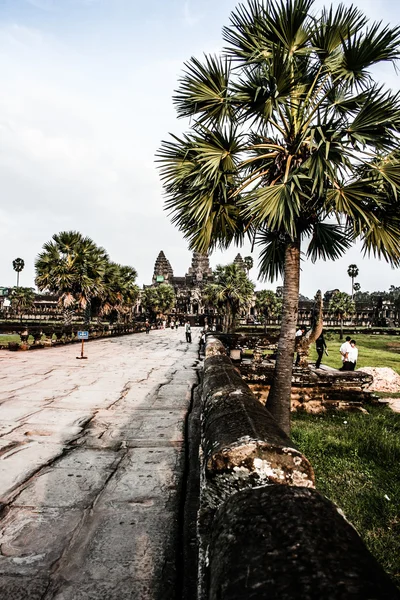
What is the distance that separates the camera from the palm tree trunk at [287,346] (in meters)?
5.56

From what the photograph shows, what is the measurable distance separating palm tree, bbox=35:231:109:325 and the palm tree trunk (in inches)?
715

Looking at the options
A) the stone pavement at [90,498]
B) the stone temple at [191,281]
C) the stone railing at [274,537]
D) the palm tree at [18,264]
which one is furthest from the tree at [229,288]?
the palm tree at [18,264]

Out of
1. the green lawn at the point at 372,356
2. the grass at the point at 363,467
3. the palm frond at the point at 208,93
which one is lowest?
the green lawn at the point at 372,356

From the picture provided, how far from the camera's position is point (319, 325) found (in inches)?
341

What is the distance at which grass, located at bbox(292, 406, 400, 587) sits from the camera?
292 cm

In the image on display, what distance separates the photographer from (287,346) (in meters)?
5.69

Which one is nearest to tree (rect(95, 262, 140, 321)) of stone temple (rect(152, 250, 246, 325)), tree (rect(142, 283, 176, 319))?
tree (rect(142, 283, 176, 319))

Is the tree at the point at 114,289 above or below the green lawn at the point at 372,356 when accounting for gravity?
above

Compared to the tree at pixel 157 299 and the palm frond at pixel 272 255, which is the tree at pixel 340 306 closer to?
the tree at pixel 157 299

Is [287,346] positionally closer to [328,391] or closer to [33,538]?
[328,391]

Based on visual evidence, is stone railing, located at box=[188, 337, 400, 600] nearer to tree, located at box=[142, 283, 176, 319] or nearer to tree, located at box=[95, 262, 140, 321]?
tree, located at box=[95, 262, 140, 321]

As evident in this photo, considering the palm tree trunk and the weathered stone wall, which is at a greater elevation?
the palm tree trunk

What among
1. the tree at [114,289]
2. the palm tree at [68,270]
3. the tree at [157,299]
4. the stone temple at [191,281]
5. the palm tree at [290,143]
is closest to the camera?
the palm tree at [290,143]

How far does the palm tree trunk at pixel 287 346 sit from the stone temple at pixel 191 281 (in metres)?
80.8
